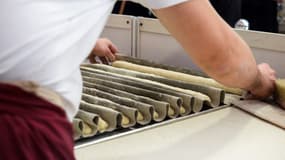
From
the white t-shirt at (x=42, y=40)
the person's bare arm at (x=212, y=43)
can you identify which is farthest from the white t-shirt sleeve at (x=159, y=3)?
the white t-shirt at (x=42, y=40)

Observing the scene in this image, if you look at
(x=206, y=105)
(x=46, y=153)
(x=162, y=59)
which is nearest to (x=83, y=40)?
(x=46, y=153)

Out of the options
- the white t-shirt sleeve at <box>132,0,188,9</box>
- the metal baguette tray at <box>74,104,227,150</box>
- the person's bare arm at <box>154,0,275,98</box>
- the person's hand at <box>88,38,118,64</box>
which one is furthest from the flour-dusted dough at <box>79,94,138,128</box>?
the person's hand at <box>88,38,118,64</box>

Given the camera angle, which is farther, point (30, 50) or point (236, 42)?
point (236, 42)

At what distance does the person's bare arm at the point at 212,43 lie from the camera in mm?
698

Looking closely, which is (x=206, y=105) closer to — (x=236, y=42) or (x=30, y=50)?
(x=236, y=42)

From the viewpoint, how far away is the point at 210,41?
0.77 metres

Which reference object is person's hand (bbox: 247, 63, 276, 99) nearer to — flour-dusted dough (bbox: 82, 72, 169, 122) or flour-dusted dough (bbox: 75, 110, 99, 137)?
flour-dusted dough (bbox: 82, 72, 169, 122)

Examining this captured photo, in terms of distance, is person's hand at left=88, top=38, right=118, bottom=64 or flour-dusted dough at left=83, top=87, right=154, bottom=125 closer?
flour-dusted dough at left=83, top=87, right=154, bottom=125

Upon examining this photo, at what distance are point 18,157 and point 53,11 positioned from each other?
0.17m

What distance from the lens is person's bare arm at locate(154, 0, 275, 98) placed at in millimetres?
698

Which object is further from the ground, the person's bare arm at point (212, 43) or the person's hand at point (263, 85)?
the person's bare arm at point (212, 43)

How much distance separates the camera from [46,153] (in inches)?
18.2

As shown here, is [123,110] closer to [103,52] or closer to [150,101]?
[150,101]

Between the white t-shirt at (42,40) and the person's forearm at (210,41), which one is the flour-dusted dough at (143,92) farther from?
the white t-shirt at (42,40)
